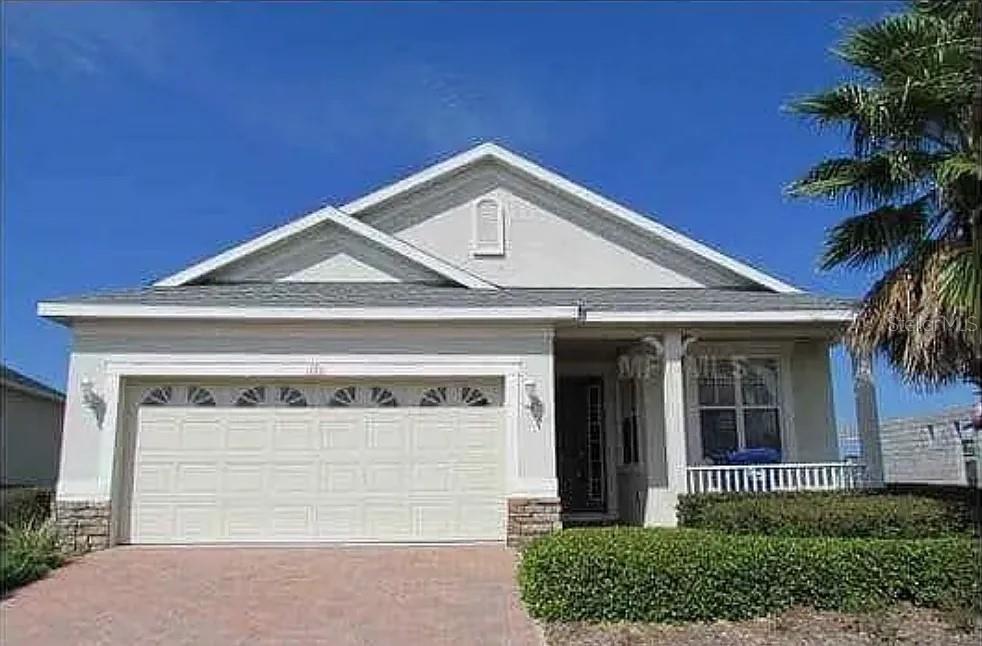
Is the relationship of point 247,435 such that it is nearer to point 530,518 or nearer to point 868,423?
point 530,518

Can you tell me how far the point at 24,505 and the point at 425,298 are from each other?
6.60m

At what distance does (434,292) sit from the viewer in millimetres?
14875

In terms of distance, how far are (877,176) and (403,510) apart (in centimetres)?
792

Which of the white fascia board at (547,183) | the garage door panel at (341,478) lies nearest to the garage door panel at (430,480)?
the garage door panel at (341,478)

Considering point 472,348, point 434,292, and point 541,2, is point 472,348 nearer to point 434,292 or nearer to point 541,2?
point 434,292

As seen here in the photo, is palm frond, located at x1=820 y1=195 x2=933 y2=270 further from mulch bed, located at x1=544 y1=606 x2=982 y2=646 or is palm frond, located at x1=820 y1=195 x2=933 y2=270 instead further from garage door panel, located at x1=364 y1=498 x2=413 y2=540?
garage door panel, located at x1=364 y1=498 x2=413 y2=540

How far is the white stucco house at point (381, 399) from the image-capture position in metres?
13.4

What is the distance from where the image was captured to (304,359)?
45.4 ft

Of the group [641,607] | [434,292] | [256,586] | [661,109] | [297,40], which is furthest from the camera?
[661,109]

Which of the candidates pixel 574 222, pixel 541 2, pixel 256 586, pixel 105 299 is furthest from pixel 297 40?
pixel 256 586

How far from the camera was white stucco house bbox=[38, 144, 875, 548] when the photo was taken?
13445mm

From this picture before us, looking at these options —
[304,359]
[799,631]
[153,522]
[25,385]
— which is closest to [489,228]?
[304,359]

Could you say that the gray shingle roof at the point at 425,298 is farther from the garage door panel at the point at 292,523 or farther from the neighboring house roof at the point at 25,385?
the neighboring house roof at the point at 25,385

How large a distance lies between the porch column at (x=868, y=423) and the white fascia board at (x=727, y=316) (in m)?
0.89
